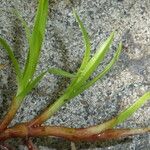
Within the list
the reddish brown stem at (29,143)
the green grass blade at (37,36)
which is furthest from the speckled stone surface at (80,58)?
the green grass blade at (37,36)

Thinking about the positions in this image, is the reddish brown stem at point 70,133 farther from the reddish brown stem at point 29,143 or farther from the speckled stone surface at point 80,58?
the speckled stone surface at point 80,58

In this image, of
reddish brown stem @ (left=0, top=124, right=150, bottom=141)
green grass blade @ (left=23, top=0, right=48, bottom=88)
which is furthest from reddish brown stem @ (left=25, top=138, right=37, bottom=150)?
green grass blade @ (left=23, top=0, right=48, bottom=88)

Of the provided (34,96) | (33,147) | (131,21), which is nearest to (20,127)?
(33,147)

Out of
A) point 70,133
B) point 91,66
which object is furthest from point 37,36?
point 70,133

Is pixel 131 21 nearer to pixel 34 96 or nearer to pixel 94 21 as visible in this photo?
pixel 94 21

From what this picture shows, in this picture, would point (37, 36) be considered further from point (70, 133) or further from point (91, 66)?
point (70, 133)

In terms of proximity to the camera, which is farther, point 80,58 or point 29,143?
point 80,58

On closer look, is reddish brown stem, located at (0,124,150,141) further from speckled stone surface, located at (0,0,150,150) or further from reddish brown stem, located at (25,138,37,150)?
speckled stone surface, located at (0,0,150,150)
